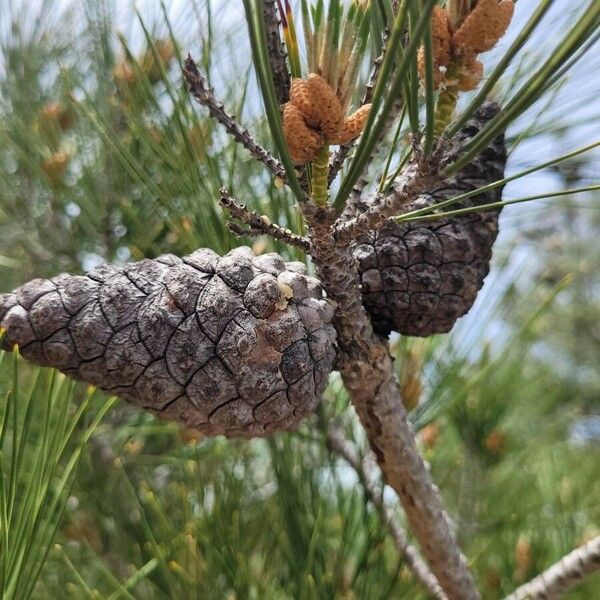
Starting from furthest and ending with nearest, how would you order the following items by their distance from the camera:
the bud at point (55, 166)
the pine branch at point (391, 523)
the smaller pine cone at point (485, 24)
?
the bud at point (55, 166), the pine branch at point (391, 523), the smaller pine cone at point (485, 24)

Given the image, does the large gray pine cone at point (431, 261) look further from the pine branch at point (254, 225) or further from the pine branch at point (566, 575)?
the pine branch at point (566, 575)

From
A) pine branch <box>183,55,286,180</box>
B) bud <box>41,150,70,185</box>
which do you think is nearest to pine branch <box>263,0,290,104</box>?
pine branch <box>183,55,286,180</box>

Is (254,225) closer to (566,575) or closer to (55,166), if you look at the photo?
(566,575)

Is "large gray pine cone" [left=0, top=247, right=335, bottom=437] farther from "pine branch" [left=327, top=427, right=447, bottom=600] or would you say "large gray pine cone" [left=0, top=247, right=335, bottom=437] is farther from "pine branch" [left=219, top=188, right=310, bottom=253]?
"pine branch" [left=327, top=427, right=447, bottom=600]

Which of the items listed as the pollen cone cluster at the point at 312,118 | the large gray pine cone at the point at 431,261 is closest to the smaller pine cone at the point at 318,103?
the pollen cone cluster at the point at 312,118

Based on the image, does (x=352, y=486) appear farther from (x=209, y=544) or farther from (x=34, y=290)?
(x=34, y=290)

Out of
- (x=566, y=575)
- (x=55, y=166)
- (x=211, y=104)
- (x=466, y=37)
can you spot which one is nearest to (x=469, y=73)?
(x=466, y=37)

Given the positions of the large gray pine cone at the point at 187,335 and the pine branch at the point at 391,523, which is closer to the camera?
the large gray pine cone at the point at 187,335
